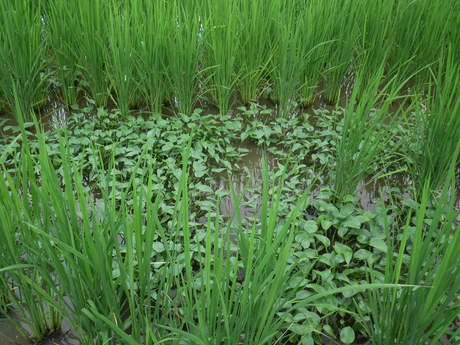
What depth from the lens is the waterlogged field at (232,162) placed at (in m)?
1.19

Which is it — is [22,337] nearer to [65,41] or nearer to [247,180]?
[247,180]

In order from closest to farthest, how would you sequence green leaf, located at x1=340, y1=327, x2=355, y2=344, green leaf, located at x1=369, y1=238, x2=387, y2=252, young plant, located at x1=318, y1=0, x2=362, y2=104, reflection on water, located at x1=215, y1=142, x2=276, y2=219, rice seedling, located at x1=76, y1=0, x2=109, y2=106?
green leaf, located at x1=340, y1=327, x2=355, y2=344 → green leaf, located at x1=369, y1=238, x2=387, y2=252 → reflection on water, located at x1=215, y1=142, x2=276, y2=219 → rice seedling, located at x1=76, y1=0, x2=109, y2=106 → young plant, located at x1=318, y1=0, x2=362, y2=104

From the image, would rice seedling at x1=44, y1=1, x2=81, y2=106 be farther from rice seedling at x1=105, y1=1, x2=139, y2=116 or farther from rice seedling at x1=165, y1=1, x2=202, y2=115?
rice seedling at x1=165, y1=1, x2=202, y2=115

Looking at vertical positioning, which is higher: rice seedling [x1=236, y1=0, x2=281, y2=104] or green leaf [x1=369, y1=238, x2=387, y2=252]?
rice seedling [x1=236, y1=0, x2=281, y2=104]

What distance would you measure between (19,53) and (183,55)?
76 centimetres

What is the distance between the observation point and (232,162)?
7.09 feet

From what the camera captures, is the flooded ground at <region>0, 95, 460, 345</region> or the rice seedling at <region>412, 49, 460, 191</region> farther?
the flooded ground at <region>0, 95, 460, 345</region>

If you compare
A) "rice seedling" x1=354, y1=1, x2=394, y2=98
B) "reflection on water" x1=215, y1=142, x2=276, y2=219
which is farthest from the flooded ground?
"rice seedling" x1=354, y1=1, x2=394, y2=98

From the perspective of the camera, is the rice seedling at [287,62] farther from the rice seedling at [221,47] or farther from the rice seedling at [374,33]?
the rice seedling at [374,33]

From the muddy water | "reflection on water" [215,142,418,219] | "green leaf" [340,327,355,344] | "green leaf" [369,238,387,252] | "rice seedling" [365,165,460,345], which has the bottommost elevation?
the muddy water

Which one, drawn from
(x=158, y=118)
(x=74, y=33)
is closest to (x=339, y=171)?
(x=158, y=118)

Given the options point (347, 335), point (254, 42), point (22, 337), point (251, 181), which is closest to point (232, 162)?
point (251, 181)

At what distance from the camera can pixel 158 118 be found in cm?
226

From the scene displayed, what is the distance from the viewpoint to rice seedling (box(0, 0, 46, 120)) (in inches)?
82.6
